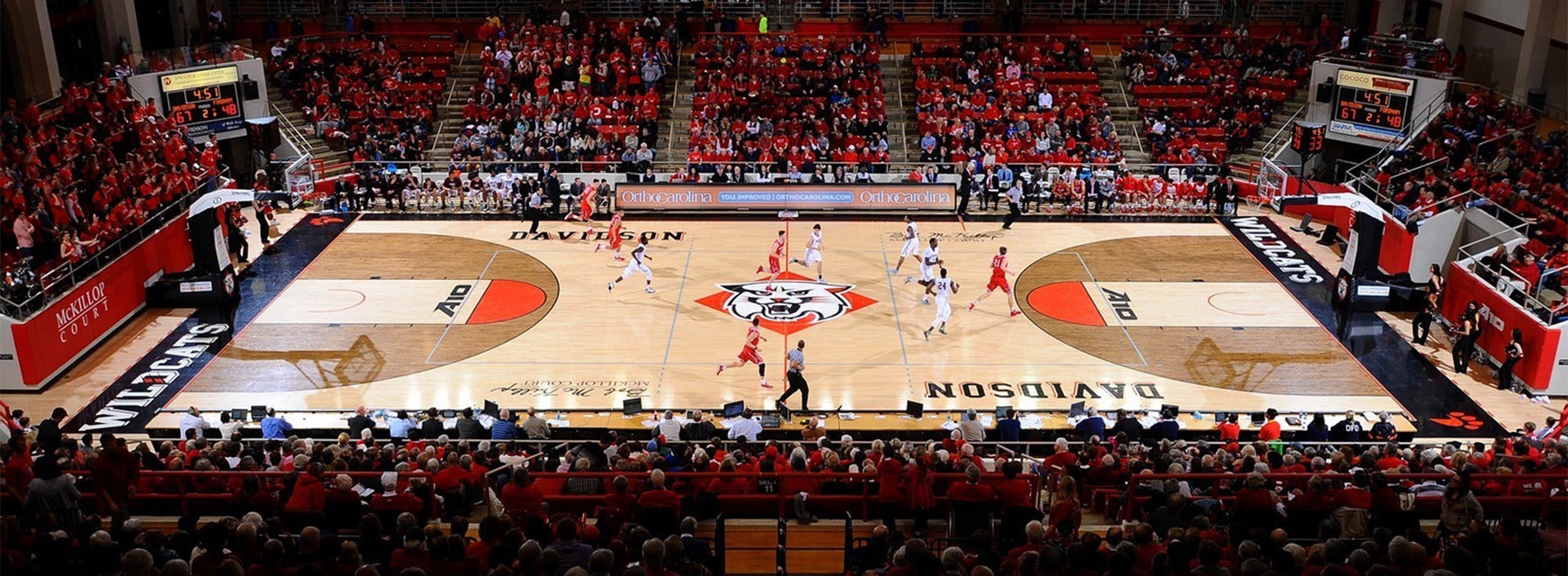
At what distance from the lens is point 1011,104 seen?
40.6 metres

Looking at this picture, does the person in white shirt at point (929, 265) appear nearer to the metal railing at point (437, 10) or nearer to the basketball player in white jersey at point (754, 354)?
the basketball player in white jersey at point (754, 354)

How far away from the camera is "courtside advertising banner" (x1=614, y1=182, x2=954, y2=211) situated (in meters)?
35.5

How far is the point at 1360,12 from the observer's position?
4562 centimetres

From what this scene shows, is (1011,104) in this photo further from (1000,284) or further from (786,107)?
(1000,284)

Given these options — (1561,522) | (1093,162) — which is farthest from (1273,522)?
(1093,162)

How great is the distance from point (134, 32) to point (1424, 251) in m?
36.0

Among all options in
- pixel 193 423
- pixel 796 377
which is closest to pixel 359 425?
pixel 193 423

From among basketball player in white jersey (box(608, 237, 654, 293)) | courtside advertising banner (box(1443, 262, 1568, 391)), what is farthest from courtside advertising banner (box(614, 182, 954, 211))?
courtside advertising banner (box(1443, 262, 1568, 391))

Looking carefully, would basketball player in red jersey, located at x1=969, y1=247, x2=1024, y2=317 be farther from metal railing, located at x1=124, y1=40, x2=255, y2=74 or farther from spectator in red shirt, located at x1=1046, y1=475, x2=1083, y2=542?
metal railing, located at x1=124, y1=40, x2=255, y2=74

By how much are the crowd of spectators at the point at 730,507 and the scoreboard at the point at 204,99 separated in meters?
19.6

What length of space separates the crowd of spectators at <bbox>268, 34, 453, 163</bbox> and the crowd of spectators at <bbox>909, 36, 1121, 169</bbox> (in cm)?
1576

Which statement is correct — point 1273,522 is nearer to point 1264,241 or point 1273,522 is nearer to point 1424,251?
point 1424,251

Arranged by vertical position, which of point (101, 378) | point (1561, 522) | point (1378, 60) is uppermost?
point (1378, 60)

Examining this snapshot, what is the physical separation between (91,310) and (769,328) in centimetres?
1307
